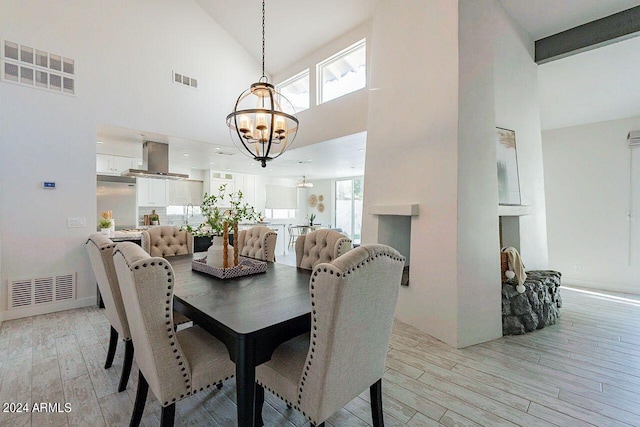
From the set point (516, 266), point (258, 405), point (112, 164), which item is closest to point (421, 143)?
point (516, 266)

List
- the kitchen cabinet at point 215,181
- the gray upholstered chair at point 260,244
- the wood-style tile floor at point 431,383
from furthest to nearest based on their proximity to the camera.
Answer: the kitchen cabinet at point 215,181
the gray upholstered chair at point 260,244
the wood-style tile floor at point 431,383

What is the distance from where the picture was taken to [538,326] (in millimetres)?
3062

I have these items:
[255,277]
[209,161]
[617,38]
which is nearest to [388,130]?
[255,277]

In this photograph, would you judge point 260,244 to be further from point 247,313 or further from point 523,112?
point 523,112

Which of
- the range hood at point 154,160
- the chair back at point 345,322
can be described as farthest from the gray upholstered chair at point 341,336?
the range hood at point 154,160

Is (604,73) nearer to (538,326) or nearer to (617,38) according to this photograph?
(617,38)

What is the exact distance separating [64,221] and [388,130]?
4.25 m

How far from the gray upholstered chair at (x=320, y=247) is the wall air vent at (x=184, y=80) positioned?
3.76 metres

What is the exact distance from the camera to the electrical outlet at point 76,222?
3643 mm

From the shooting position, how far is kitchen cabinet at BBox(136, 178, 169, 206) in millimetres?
6605

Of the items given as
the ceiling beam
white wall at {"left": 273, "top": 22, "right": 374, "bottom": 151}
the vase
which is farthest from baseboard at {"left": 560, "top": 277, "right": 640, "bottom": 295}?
the vase

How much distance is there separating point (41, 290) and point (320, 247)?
3.66 m

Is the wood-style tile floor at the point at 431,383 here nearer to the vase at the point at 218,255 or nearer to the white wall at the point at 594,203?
the vase at the point at 218,255

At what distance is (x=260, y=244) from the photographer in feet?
9.48
